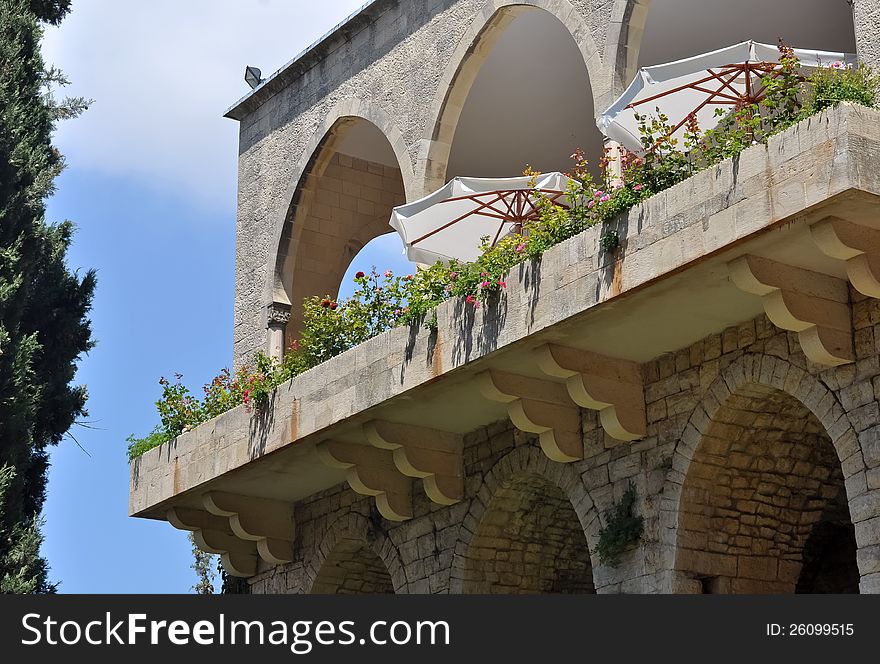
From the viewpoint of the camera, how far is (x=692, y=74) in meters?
12.4

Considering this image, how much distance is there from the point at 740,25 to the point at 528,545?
5.33 metres

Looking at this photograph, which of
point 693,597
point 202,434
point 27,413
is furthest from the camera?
point 27,413

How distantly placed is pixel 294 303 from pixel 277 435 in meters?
3.06

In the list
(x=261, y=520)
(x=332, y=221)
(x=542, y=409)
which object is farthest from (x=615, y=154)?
(x=261, y=520)

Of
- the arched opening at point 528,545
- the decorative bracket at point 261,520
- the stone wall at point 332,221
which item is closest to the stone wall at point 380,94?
the stone wall at point 332,221

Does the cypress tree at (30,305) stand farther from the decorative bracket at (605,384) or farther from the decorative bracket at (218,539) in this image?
the decorative bracket at (605,384)

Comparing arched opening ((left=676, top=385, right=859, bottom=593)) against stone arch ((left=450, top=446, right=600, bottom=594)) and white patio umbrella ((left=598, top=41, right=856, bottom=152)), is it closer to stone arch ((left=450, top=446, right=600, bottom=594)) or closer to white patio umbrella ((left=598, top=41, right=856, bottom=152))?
stone arch ((left=450, top=446, right=600, bottom=594))

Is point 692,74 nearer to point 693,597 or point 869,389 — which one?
point 869,389

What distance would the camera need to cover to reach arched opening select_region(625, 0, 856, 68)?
1525 cm

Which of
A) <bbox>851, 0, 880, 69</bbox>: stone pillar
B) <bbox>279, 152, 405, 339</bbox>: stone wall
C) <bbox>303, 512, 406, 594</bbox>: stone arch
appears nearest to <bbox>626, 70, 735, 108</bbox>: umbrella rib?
<bbox>851, 0, 880, 69</bbox>: stone pillar

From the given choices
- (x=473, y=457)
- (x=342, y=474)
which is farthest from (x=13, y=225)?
(x=473, y=457)

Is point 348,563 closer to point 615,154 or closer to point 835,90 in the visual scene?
point 615,154

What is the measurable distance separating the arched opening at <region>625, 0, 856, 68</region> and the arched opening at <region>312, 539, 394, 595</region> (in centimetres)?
548

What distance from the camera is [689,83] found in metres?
12.3
